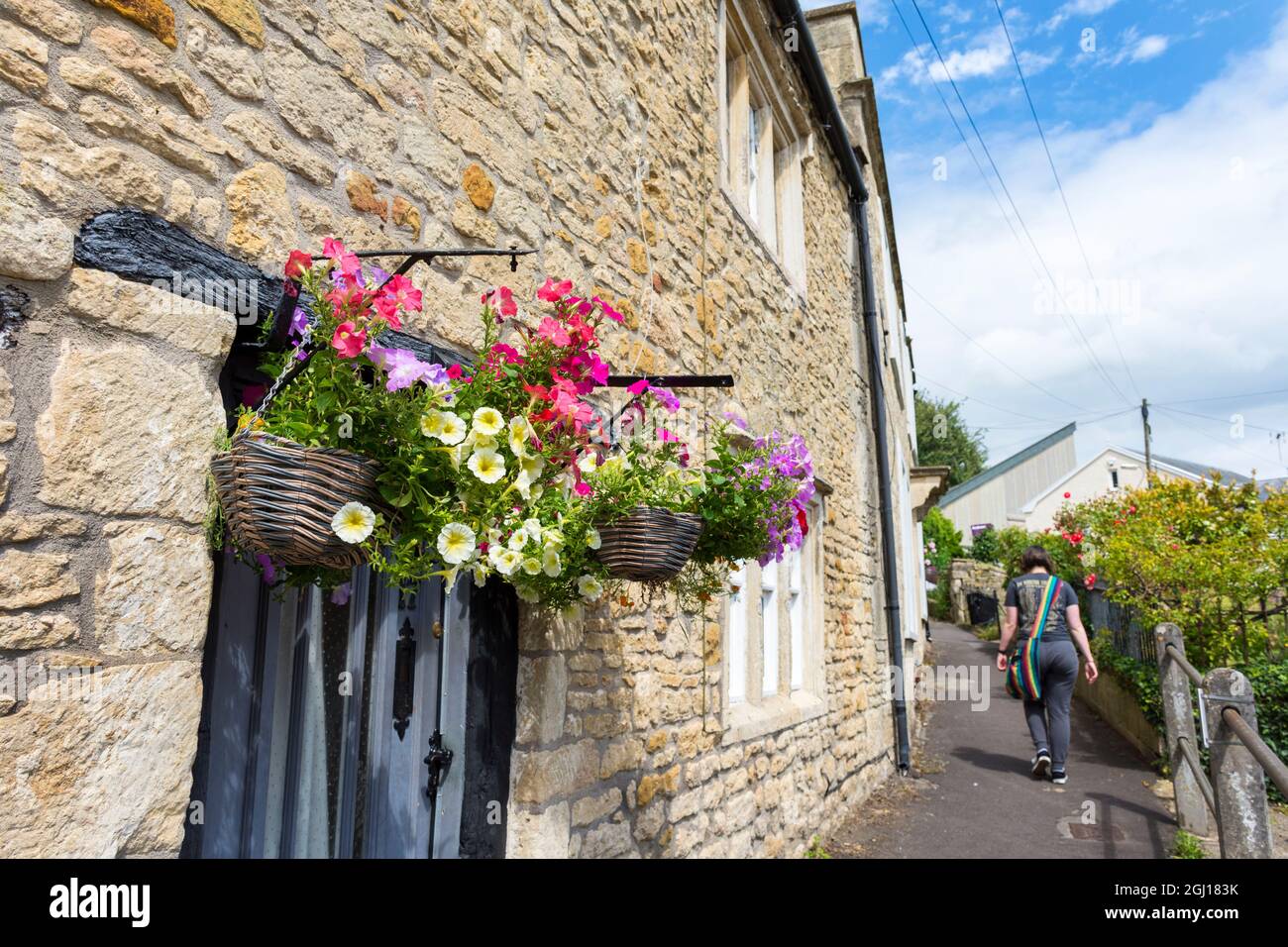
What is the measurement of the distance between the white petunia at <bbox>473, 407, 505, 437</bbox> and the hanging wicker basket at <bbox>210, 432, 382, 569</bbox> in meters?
0.28

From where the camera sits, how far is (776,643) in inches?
220

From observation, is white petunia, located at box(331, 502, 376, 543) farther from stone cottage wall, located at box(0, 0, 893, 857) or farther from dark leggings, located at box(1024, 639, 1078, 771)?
dark leggings, located at box(1024, 639, 1078, 771)

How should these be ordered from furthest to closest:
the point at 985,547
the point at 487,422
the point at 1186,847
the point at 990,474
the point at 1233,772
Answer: the point at 990,474 < the point at 985,547 < the point at 1186,847 < the point at 1233,772 < the point at 487,422

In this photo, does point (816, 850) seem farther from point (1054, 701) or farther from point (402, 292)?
point (402, 292)

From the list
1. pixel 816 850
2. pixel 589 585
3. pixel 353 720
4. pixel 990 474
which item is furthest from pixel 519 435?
pixel 990 474

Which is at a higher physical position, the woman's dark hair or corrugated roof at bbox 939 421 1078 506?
corrugated roof at bbox 939 421 1078 506

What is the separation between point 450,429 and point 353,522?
0.28 m

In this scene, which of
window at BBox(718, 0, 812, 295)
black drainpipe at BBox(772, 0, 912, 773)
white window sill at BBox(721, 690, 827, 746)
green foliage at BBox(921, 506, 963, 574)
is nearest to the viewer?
white window sill at BBox(721, 690, 827, 746)

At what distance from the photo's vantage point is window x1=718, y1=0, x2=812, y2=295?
17.8 feet

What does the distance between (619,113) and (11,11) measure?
2.51 metres

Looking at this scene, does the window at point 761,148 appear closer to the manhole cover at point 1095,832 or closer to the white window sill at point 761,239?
the white window sill at point 761,239

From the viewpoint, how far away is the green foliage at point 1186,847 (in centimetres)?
482

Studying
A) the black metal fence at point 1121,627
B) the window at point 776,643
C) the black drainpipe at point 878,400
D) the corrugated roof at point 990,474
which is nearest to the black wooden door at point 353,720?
the window at point 776,643

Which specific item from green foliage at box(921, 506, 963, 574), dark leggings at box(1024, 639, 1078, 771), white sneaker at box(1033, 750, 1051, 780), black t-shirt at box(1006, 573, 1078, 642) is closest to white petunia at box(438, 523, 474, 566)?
black t-shirt at box(1006, 573, 1078, 642)
